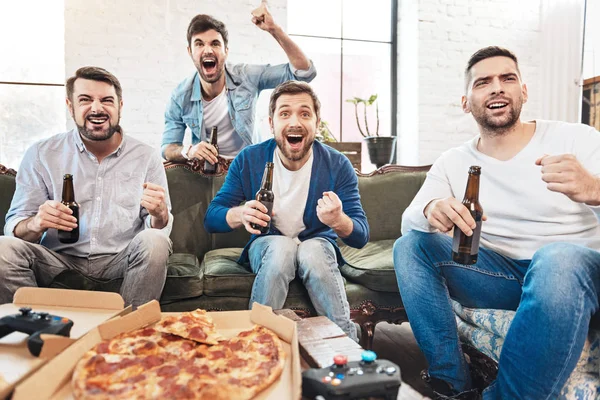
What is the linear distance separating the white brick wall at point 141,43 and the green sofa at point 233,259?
1.52 metres

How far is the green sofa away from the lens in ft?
5.95

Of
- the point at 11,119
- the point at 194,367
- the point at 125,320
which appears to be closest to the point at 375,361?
the point at 194,367

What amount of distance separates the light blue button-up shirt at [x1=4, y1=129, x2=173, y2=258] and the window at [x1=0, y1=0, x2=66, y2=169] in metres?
2.10

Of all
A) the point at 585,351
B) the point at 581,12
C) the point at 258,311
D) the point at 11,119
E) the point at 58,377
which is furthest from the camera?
the point at 581,12

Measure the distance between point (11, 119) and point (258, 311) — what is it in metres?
3.63

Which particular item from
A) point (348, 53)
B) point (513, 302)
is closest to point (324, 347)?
point (513, 302)

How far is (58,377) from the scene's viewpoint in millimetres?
718

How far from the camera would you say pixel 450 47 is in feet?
13.9

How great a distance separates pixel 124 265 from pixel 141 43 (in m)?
2.52

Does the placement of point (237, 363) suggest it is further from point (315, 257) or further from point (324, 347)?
point (315, 257)

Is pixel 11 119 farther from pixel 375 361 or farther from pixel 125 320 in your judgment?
pixel 375 361

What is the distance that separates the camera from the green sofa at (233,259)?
71.4 inches

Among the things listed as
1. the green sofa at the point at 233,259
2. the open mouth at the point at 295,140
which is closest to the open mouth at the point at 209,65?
the green sofa at the point at 233,259

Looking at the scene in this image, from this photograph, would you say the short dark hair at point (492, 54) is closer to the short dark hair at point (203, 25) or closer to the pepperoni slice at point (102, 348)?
the short dark hair at point (203, 25)
